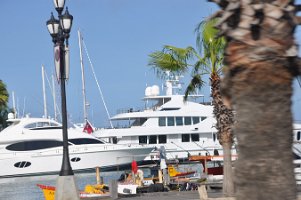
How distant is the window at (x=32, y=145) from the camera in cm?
5097

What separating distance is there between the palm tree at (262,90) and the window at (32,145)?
4666cm

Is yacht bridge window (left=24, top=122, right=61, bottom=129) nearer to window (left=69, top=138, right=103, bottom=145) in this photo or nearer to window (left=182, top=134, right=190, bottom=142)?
window (left=69, top=138, right=103, bottom=145)

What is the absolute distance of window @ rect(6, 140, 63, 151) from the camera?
2007 inches

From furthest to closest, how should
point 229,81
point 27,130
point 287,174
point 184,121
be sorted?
point 184,121, point 27,130, point 229,81, point 287,174

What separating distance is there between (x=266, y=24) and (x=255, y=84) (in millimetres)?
491

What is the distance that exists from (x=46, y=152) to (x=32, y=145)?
1.22 meters

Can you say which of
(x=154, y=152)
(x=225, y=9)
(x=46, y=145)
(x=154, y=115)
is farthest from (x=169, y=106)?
(x=225, y=9)

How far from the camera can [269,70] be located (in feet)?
17.2

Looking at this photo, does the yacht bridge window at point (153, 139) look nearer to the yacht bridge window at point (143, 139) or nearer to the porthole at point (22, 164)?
the yacht bridge window at point (143, 139)

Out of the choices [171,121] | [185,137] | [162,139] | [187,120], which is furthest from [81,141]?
[185,137]

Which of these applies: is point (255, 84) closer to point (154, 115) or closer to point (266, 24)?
point (266, 24)

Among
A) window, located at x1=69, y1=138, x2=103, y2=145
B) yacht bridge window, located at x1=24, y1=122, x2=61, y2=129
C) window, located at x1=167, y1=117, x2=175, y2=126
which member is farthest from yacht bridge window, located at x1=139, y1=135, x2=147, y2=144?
yacht bridge window, located at x1=24, y1=122, x2=61, y2=129

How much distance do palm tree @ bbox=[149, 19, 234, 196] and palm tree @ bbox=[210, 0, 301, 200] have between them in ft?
34.7

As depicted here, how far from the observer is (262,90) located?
204 inches
